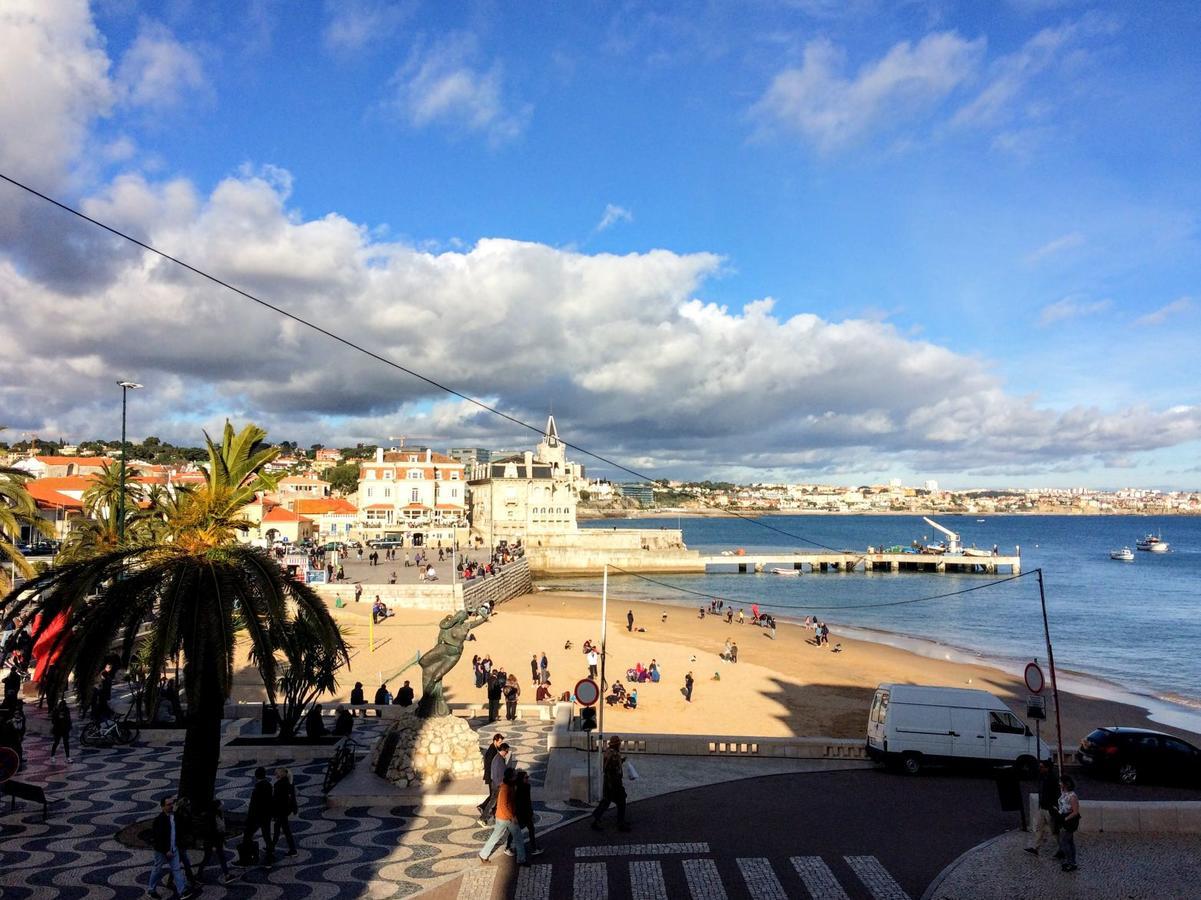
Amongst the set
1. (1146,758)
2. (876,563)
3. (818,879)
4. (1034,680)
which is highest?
(1034,680)

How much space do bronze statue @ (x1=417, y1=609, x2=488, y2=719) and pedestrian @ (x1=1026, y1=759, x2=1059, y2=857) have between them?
29.4 feet

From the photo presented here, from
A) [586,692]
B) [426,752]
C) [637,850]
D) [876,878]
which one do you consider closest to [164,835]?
[426,752]

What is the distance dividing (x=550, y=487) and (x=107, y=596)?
79.0 meters

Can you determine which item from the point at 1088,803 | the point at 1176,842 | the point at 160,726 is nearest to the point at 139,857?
the point at 160,726

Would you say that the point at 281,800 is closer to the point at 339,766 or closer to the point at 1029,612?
the point at 339,766

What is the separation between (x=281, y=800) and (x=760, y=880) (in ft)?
19.6

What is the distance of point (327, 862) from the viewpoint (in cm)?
1020

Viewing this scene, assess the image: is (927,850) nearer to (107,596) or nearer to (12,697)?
(107,596)

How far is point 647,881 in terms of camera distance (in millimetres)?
9406

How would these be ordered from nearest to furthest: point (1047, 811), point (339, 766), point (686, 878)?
point (686, 878), point (1047, 811), point (339, 766)

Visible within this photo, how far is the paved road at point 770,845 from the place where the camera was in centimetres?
923

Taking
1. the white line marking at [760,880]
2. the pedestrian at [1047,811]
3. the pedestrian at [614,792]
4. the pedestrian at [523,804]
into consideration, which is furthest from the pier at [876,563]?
the pedestrian at [523,804]

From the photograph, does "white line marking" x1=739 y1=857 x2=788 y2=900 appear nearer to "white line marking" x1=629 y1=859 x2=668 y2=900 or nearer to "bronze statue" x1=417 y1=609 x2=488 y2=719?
"white line marking" x1=629 y1=859 x2=668 y2=900

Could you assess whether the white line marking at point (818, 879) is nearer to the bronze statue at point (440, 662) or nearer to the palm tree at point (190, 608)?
the bronze statue at point (440, 662)
